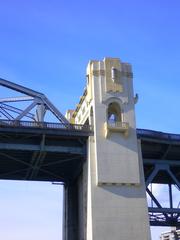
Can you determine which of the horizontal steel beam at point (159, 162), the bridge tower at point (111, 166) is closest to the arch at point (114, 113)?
the bridge tower at point (111, 166)

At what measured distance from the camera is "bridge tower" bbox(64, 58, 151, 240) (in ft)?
155

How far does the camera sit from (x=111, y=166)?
49.2 m

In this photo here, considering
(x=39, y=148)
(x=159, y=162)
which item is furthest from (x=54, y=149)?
(x=159, y=162)

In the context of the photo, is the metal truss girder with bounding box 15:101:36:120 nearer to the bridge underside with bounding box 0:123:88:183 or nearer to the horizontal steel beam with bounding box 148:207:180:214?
the bridge underside with bounding box 0:123:88:183

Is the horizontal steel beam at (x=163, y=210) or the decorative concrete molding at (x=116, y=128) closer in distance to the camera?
the decorative concrete molding at (x=116, y=128)

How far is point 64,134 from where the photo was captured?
50.8 metres

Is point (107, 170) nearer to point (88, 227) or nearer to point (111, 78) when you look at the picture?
point (88, 227)

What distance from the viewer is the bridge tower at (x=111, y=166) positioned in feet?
155

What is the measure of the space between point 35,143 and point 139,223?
1380 cm

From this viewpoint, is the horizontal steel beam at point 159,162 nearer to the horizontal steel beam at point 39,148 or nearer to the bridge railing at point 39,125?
the horizontal steel beam at point 39,148

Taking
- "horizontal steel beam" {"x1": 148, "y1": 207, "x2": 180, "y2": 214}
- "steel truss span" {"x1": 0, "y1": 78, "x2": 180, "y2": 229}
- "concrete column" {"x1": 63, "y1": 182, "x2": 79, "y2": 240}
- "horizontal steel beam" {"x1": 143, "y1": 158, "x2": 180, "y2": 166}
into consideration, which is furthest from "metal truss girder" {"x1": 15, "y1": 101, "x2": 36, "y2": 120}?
"horizontal steel beam" {"x1": 148, "y1": 207, "x2": 180, "y2": 214}

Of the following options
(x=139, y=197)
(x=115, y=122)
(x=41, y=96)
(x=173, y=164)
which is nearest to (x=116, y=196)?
(x=139, y=197)

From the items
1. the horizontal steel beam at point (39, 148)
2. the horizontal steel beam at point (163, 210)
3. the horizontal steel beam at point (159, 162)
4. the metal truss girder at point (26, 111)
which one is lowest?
the horizontal steel beam at point (163, 210)

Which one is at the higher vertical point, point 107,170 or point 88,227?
point 107,170
